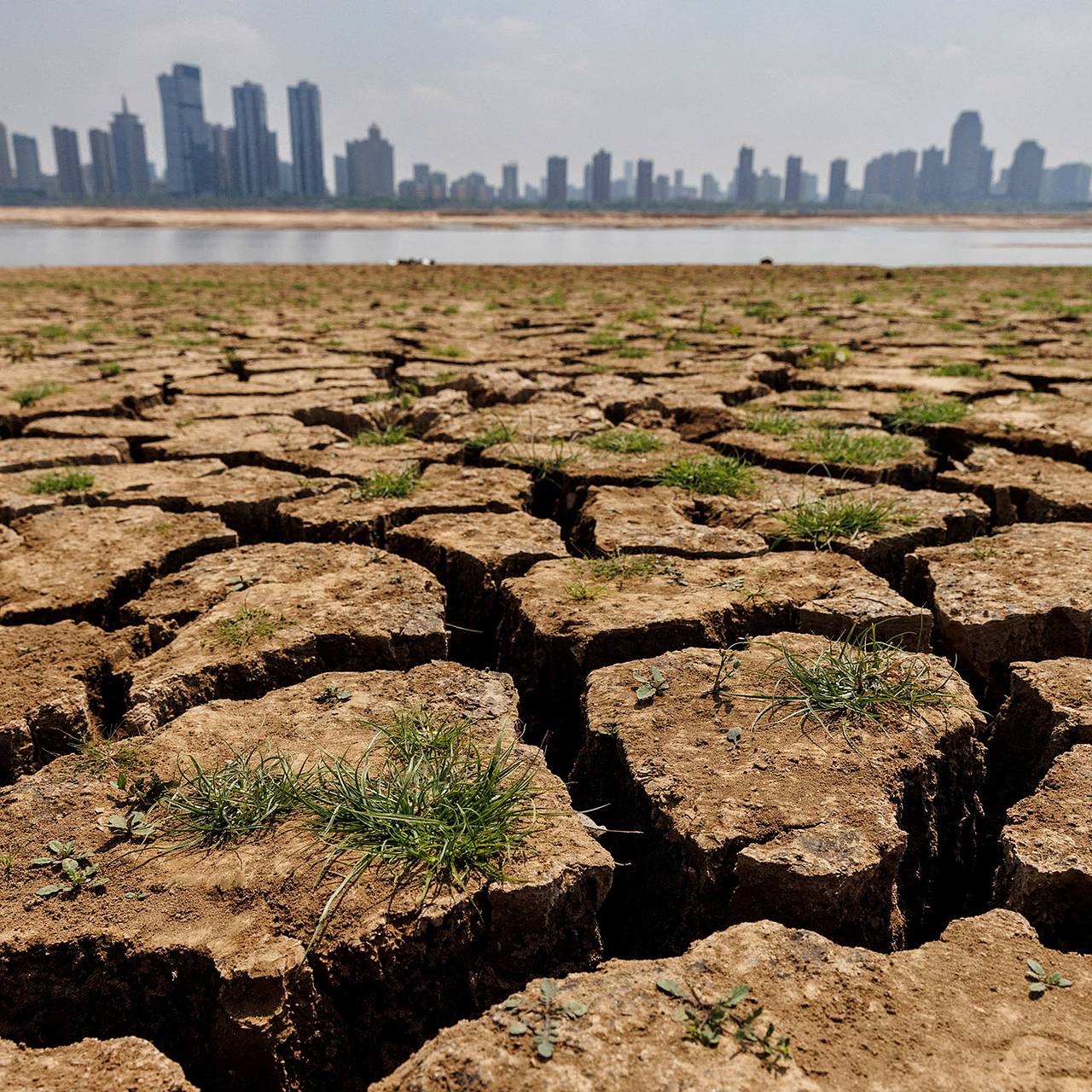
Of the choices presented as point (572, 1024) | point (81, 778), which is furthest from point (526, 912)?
point (81, 778)

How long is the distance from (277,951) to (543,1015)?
34cm

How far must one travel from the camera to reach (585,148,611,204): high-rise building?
136250mm

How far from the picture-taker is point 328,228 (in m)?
44.8

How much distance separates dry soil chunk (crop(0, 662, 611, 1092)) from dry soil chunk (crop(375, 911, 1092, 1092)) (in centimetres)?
13

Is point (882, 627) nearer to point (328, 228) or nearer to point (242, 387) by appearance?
point (242, 387)

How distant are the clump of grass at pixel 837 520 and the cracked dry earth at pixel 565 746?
0.4 inches

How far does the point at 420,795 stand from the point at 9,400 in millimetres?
3785

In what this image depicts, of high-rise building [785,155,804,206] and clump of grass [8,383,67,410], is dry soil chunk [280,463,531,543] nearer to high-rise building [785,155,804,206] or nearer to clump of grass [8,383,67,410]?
clump of grass [8,383,67,410]

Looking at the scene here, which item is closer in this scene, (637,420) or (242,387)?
(637,420)

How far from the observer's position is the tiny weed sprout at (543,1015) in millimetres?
996

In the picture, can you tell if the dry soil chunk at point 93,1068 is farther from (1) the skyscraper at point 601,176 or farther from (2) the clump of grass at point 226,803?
(1) the skyscraper at point 601,176

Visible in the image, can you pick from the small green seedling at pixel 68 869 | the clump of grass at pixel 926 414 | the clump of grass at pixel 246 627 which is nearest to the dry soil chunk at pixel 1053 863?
the small green seedling at pixel 68 869

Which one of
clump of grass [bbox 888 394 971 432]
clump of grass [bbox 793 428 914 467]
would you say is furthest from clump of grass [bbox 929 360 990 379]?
clump of grass [bbox 793 428 914 467]

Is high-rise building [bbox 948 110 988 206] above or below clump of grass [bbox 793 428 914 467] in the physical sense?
above
